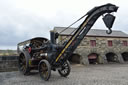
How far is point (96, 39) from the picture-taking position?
17188 mm

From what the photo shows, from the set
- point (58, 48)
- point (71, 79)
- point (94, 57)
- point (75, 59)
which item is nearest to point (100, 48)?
point (94, 57)

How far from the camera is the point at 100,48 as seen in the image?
56.6 feet

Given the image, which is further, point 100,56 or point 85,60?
point 100,56

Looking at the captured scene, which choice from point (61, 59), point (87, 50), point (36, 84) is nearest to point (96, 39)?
point (87, 50)

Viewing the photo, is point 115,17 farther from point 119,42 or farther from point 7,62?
point 119,42

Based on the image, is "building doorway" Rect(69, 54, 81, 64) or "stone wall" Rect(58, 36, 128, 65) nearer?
"stone wall" Rect(58, 36, 128, 65)

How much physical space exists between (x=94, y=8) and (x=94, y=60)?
14367 mm

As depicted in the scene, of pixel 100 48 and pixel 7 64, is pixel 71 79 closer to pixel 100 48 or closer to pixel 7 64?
pixel 7 64

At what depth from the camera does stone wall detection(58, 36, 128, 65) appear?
631 inches

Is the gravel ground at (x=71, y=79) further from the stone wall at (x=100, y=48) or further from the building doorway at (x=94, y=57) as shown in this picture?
the building doorway at (x=94, y=57)

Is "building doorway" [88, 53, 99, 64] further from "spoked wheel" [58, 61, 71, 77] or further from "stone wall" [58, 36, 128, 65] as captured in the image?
"spoked wheel" [58, 61, 71, 77]

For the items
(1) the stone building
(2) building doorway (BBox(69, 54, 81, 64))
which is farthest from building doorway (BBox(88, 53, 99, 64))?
(2) building doorway (BBox(69, 54, 81, 64))

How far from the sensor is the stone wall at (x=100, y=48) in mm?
16016

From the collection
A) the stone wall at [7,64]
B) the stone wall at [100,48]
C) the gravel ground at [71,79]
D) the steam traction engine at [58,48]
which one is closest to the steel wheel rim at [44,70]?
the steam traction engine at [58,48]
